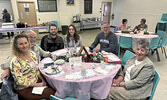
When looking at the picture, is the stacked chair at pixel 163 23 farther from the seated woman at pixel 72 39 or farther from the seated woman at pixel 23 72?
the seated woman at pixel 23 72

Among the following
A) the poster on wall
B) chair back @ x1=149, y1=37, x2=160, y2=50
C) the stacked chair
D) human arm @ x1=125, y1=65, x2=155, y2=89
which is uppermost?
the poster on wall

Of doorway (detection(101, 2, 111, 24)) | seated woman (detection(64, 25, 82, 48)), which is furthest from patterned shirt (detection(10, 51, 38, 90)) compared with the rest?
doorway (detection(101, 2, 111, 24))

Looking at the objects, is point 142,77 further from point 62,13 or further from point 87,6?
point 87,6

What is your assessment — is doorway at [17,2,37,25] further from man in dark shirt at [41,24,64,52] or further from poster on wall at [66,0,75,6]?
man in dark shirt at [41,24,64,52]

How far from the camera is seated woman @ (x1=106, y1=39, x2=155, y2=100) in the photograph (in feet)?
4.81

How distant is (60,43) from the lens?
2.87 meters

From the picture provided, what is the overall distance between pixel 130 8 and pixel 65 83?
27.0 ft

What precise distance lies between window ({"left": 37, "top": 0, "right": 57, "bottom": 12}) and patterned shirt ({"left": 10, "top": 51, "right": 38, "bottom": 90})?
6.55m

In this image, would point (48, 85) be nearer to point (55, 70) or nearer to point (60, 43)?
point (55, 70)

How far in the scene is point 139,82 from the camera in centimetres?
148

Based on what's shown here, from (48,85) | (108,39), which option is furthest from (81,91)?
(108,39)

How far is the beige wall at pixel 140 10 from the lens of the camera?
6383 mm

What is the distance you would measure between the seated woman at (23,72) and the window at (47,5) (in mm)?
6443

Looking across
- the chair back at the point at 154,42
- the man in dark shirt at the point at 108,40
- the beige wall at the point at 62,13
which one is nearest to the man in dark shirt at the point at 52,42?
the man in dark shirt at the point at 108,40
